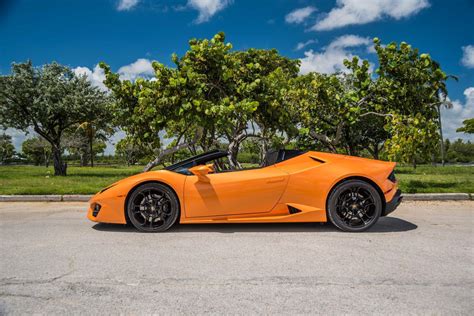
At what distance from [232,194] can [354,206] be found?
5.41 ft

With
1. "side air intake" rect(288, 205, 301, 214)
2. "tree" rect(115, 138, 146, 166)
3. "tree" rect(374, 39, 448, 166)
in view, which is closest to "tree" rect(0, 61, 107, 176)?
"tree" rect(115, 138, 146, 166)

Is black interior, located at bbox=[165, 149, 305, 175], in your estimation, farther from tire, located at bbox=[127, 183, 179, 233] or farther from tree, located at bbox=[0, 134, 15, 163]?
tree, located at bbox=[0, 134, 15, 163]

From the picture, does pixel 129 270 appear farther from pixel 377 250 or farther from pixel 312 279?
pixel 377 250

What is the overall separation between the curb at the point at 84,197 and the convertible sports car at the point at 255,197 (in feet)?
11.7

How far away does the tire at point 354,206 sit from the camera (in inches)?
192

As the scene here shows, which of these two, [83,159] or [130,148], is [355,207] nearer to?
[130,148]

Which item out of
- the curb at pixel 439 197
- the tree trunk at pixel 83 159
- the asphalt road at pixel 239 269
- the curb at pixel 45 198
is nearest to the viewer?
the asphalt road at pixel 239 269

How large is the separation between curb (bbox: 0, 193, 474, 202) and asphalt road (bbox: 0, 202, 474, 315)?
9.00 ft

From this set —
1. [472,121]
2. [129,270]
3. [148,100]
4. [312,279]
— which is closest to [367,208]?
[312,279]

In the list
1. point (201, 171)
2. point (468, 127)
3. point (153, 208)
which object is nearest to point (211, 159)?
point (201, 171)

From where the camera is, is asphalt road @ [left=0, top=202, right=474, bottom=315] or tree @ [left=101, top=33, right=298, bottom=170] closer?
asphalt road @ [left=0, top=202, right=474, bottom=315]

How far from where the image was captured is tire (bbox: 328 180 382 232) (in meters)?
4.87

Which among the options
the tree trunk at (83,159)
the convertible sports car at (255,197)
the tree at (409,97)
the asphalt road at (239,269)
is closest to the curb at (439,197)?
the tree at (409,97)

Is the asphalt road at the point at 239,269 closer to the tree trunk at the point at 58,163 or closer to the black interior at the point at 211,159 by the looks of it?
the black interior at the point at 211,159
